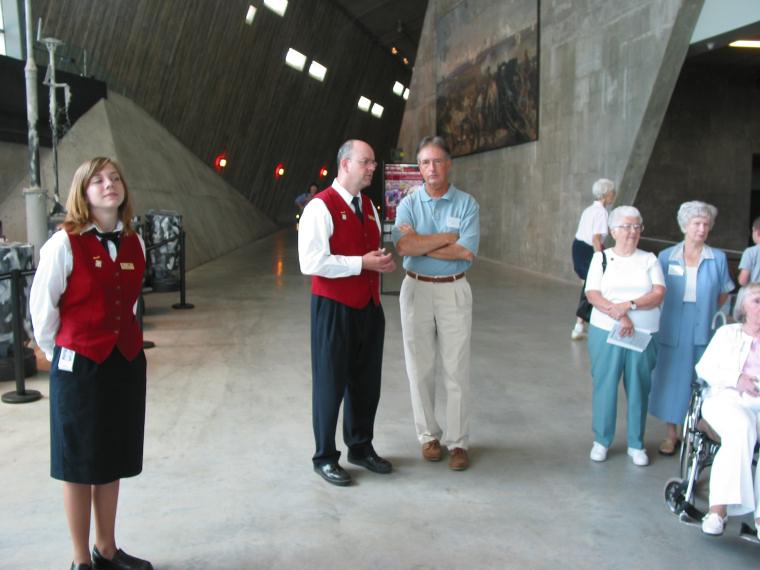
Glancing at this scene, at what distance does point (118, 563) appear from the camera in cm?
291

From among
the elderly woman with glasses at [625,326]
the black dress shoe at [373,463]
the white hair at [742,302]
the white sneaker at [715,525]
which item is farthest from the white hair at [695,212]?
the black dress shoe at [373,463]

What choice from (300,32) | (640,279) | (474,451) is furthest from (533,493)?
(300,32)

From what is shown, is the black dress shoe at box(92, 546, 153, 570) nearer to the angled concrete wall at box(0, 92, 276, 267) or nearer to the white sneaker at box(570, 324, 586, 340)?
the white sneaker at box(570, 324, 586, 340)

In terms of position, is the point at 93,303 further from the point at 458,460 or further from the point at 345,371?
the point at 458,460

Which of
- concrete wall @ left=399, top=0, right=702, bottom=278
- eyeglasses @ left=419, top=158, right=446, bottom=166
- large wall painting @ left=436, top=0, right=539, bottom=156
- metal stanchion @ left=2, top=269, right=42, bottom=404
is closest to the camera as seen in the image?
eyeglasses @ left=419, top=158, right=446, bottom=166

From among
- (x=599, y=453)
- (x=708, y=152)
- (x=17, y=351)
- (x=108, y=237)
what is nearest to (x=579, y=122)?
(x=708, y=152)

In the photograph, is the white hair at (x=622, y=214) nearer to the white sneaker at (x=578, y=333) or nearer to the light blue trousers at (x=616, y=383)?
the light blue trousers at (x=616, y=383)

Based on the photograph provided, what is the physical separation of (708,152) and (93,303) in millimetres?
14864

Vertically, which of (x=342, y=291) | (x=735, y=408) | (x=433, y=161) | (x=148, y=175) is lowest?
(x=735, y=408)

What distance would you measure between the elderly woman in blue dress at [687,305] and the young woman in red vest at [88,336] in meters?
3.15

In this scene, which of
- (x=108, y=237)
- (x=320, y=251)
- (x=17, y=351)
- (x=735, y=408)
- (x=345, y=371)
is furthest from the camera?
(x=17, y=351)

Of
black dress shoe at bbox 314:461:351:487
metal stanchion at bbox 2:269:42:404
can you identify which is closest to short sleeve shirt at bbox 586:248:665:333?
black dress shoe at bbox 314:461:351:487

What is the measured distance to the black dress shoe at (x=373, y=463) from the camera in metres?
4.05

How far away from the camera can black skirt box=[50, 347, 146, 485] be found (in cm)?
272
